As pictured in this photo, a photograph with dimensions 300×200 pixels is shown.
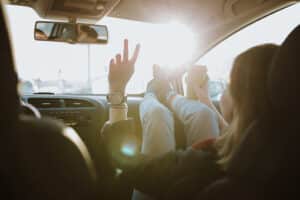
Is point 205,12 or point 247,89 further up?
point 205,12

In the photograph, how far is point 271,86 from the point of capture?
50.1 inches

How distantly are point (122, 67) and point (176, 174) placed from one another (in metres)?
0.69

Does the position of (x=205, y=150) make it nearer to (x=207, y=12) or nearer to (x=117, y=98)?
(x=117, y=98)

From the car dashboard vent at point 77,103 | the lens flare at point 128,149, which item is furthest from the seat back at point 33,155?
the car dashboard vent at point 77,103

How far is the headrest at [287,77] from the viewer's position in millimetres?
1227

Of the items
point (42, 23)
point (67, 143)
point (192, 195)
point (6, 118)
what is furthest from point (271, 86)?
point (42, 23)

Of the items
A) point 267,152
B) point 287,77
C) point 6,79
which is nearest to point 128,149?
point 267,152

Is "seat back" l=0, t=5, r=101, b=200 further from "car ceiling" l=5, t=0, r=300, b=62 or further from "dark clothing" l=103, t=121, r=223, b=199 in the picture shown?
"car ceiling" l=5, t=0, r=300, b=62

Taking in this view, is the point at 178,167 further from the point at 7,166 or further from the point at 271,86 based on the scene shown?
the point at 7,166

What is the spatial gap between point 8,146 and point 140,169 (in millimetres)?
957

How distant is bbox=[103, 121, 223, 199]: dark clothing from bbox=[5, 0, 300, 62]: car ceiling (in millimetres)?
1973

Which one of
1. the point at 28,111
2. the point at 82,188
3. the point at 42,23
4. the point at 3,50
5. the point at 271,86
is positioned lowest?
the point at 82,188

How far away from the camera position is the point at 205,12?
12.3 feet

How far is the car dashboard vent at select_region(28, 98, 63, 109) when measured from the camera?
3479mm
